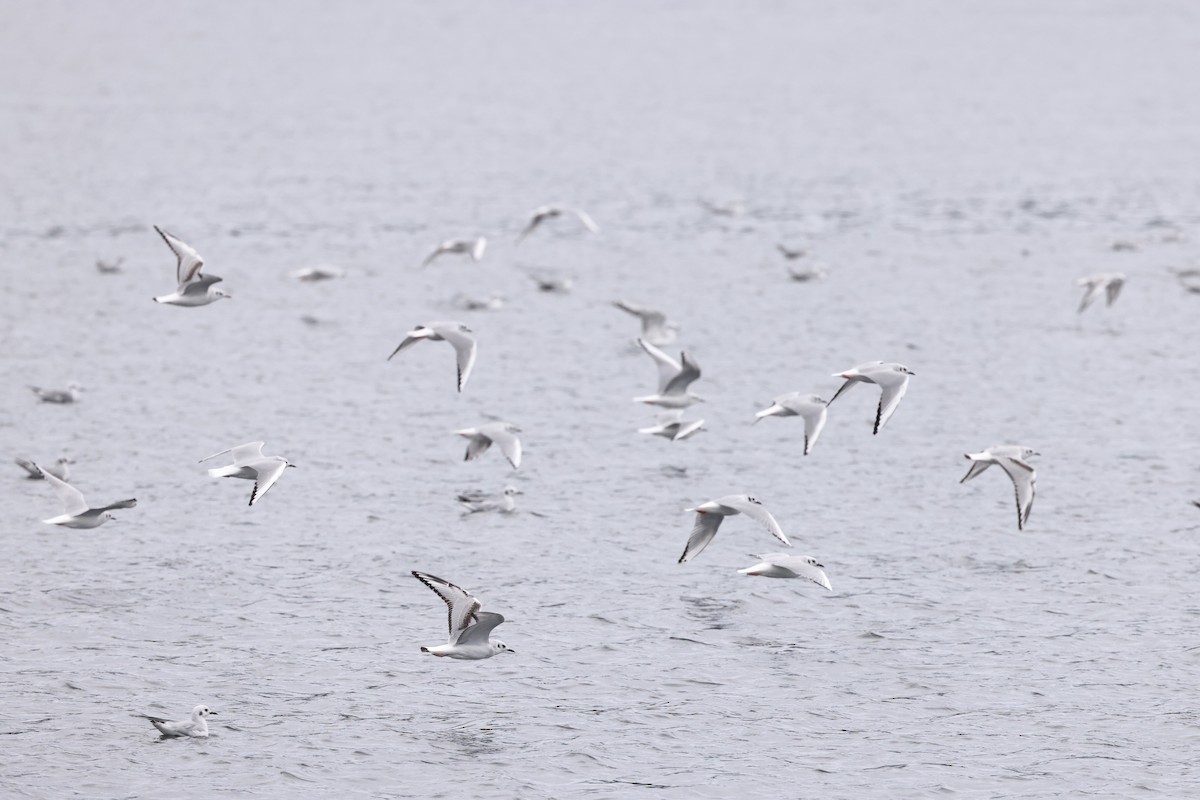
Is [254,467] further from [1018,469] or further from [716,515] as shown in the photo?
[1018,469]

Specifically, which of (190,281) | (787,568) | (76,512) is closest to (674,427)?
(787,568)

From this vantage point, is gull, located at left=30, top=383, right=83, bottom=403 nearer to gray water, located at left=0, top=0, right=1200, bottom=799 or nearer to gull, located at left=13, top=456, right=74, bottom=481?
gray water, located at left=0, top=0, right=1200, bottom=799

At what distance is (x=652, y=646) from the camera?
2475 cm

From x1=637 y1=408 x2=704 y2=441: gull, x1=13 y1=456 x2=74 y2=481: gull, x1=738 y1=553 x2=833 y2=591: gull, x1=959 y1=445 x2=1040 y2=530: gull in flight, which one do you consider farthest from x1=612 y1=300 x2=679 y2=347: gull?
x1=13 y1=456 x2=74 y2=481: gull

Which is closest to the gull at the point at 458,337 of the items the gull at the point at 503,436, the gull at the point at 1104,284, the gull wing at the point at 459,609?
the gull at the point at 503,436

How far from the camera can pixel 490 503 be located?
30.7 m

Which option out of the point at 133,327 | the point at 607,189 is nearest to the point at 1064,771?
the point at 133,327

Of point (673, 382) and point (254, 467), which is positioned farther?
point (673, 382)

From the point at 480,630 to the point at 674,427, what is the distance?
10.5 meters

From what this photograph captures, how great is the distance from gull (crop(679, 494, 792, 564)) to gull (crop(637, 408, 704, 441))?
504 cm

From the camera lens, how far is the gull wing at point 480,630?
22.0 meters

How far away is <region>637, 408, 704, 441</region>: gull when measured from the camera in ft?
103

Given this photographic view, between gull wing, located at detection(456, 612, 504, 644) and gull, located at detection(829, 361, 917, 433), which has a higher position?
gull, located at detection(829, 361, 917, 433)

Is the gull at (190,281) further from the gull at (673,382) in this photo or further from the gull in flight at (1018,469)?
the gull in flight at (1018,469)
